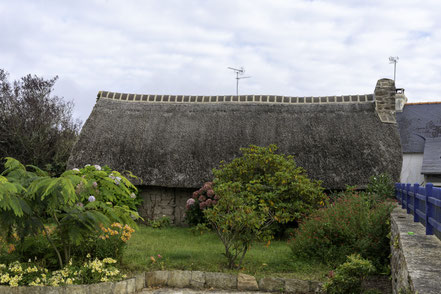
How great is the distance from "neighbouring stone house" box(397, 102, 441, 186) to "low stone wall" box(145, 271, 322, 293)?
12.4m

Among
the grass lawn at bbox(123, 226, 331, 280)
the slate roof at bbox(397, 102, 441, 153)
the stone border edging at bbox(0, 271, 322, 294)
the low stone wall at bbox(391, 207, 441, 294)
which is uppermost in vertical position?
the slate roof at bbox(397, 102, 441, 153)

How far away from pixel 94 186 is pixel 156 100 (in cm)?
956

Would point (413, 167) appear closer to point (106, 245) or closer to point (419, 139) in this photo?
point (419, 139)

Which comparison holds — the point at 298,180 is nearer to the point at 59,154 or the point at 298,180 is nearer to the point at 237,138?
the point at 237,138

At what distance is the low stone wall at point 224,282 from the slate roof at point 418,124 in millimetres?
13851

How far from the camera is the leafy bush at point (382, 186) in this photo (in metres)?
12.4

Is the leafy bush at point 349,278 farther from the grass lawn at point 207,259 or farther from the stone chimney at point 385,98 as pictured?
the stone chimney at point 385,98

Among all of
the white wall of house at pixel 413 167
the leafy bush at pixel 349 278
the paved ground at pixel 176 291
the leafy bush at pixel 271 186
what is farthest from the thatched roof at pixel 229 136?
the leafy bush at pixel 349 278

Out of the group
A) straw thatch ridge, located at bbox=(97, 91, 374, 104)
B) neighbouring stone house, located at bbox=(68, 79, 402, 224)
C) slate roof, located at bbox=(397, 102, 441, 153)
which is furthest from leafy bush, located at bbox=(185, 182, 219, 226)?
slate roof, located at bbox=(397, 102, 441, 153)

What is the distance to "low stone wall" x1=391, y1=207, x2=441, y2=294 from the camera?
3570 mm

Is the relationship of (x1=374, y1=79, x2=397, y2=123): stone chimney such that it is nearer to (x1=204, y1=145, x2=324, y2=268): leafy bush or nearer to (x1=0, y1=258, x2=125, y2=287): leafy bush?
(x1=204, y1=145, x2=324, y2=268): leafy bush

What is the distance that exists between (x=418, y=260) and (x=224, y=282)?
4157 millimetres

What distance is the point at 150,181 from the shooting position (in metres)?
14.6

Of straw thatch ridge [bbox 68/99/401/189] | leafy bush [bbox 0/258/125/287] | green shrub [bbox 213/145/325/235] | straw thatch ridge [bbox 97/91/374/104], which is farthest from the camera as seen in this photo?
straw thatch ridge [bbox 97/91/374/104]
